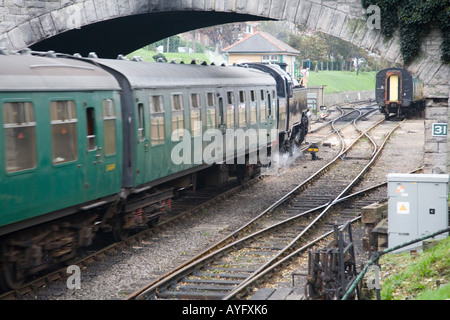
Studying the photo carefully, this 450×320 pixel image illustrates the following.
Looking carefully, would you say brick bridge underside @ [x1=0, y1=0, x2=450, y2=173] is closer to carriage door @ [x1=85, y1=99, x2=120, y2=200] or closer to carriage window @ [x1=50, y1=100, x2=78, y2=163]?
carriage door @ [x1=85, y1=99, x2=120, y2=200]

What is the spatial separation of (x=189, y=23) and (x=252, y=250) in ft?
43.6

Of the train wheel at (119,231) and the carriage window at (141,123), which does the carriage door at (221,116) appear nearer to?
the carriage window at (141,123)

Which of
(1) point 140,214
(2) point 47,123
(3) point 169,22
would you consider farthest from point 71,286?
(3) point 169,22

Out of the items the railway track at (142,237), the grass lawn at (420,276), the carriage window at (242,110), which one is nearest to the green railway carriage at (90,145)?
the railway track at (142,237)

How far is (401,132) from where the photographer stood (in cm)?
3634

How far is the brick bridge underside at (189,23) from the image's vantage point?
674 inches

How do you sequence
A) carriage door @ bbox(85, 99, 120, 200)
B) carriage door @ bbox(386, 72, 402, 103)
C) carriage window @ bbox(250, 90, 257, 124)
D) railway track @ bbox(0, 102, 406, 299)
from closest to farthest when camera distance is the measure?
railway track @ bbox(0, 102, 406, 299), carriage door @ bbox(85, 99, 120, 200), carriage window @ bbox(250, 90, 257, 124), carriage door @ bbox(386, 72, 402, 103)

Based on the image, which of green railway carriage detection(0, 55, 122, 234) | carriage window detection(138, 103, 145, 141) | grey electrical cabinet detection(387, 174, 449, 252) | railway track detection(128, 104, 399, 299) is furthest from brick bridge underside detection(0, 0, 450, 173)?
green railway carriage detection(0, 55, 122, 234)

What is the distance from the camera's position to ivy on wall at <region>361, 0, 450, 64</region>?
16391 mm

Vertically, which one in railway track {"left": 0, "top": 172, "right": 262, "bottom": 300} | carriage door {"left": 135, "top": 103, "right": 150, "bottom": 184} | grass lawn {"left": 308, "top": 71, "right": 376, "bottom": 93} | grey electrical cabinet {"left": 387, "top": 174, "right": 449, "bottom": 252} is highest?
grass lawn {"left": 308, "top": 71, "right": 376, "bottom": 93}

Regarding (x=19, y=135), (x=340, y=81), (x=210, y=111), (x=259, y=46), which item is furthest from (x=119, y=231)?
(x=340, y=81)

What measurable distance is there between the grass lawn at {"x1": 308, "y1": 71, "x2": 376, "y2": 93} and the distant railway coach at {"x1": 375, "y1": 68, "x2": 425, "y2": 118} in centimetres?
2307

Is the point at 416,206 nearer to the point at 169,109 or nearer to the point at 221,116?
the point at 169,109
